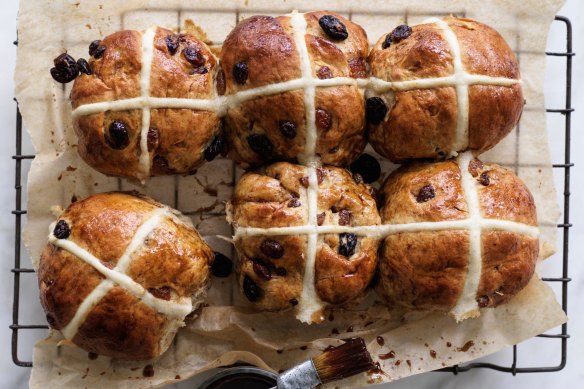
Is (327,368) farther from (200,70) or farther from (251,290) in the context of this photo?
(200,70)

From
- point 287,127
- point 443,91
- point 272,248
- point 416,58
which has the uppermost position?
point 416,58

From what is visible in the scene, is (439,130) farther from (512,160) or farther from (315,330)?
(315,330)

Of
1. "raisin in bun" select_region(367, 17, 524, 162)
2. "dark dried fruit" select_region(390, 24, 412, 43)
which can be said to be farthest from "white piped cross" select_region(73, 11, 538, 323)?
"dark dried fruit" select_region(390, 24, 412, 43)

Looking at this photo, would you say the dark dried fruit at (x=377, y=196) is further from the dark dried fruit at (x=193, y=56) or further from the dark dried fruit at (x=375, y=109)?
the dark dried fruit at (x=193, y=56)

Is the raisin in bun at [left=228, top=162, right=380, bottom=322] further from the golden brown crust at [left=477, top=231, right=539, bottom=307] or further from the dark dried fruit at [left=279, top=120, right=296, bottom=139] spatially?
the golden brown crust at [left=477, top=231, right=539, bottom=307]

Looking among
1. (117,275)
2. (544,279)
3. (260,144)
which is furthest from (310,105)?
(544,279)

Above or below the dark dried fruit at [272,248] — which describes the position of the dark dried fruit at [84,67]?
above

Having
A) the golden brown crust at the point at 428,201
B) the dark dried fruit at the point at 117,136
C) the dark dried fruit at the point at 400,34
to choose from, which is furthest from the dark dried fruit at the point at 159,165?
the dark dried fruit at the point at 400,34

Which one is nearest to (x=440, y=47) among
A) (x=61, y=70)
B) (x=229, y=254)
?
(x=229, y=254)
